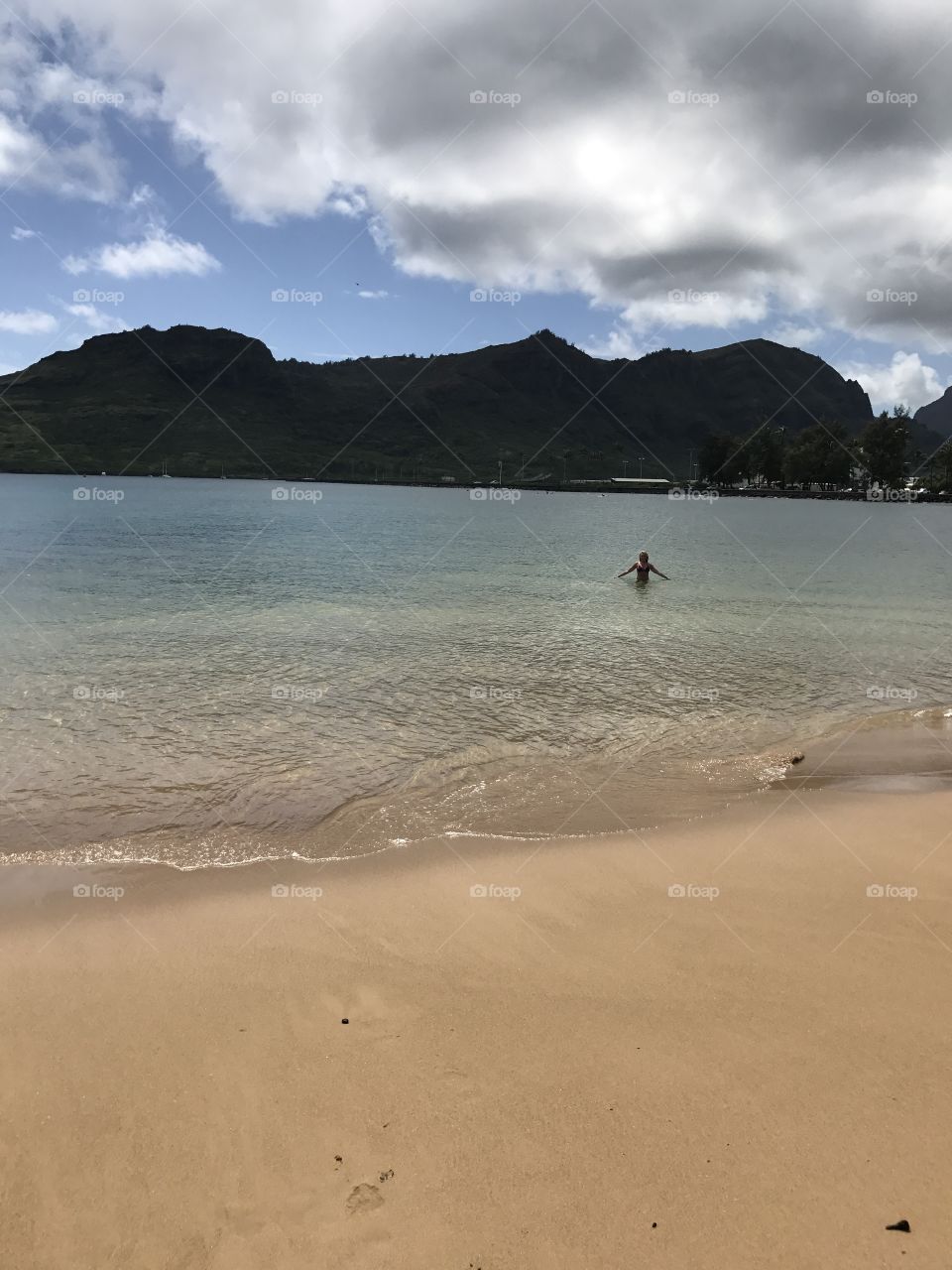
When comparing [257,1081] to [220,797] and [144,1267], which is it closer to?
[144,1267]

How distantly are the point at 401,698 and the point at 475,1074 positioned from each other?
11.7 meters

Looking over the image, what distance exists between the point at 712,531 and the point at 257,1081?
99.9 meters

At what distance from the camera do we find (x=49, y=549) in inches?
1969

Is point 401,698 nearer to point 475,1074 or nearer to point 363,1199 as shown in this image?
point 475,1074

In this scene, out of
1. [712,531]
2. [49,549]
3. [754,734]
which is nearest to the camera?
[754,734]

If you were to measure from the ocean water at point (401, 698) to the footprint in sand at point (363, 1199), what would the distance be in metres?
4.84

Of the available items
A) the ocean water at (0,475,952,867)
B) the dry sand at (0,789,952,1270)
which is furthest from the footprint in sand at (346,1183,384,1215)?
the ocean water at (0,475,952,867)

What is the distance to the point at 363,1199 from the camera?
437 centimetres

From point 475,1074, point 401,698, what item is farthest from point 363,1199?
point 401,698

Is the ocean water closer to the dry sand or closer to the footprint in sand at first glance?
the dry sand

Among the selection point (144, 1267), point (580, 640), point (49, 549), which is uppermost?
point (49, 549)

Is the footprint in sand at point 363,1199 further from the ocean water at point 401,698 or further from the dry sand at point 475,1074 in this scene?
the ocean water at point 401,698

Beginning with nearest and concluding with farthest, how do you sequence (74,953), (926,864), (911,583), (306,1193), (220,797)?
(306,1193) < (74,953) < (926,864) < (220,797) < (911,583)

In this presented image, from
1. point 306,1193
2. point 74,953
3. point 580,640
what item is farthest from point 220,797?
point 580,640
